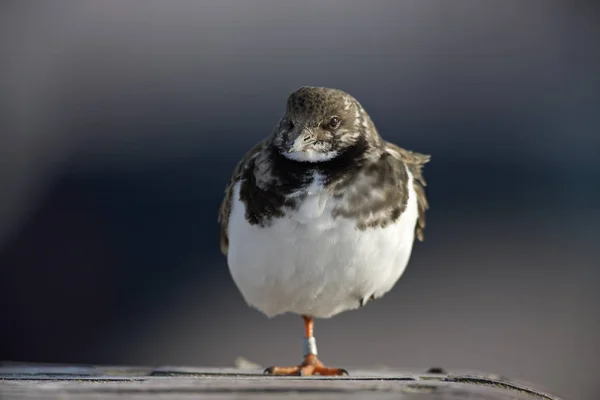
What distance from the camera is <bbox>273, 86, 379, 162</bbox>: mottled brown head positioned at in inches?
196

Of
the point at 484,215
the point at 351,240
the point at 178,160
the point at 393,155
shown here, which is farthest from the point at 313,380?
the point at 178,160

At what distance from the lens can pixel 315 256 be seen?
491 centimetres

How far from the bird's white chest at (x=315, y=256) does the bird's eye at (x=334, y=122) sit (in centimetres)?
32

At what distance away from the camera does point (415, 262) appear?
34.8ft

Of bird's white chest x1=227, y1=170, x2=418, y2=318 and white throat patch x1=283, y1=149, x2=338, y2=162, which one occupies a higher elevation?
white throat patch x1=283, y1=149, x2=338, y2=162

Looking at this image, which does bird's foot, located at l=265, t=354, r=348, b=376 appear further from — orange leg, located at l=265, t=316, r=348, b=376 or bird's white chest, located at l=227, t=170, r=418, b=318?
bird's white chest, located at l=227, t=170, r=418, b=318

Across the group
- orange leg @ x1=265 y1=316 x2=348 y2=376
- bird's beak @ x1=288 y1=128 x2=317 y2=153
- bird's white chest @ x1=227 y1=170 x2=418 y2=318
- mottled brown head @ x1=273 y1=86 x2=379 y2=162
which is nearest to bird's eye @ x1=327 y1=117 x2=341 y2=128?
mottled brown head @ x1=273 y1=86 x2=379 y2=162

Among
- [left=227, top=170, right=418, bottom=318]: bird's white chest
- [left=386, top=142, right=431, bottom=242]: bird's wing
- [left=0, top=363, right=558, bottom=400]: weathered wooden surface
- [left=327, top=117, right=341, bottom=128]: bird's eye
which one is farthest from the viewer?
[left=386, top=142, right=431, bottom=242]: bird's wing

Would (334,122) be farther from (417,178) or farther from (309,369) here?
(309,369)

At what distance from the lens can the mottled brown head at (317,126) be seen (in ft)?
16.3

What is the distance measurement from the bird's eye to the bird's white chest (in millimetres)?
323

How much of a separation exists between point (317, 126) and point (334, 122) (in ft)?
0.37

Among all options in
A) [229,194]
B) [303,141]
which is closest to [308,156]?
[303,141]

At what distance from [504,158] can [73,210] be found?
17.6ft
